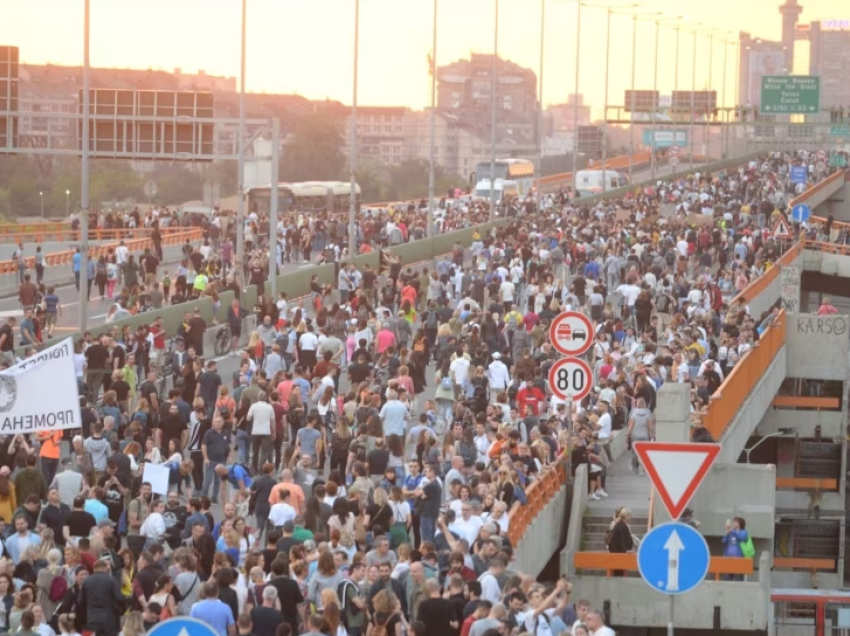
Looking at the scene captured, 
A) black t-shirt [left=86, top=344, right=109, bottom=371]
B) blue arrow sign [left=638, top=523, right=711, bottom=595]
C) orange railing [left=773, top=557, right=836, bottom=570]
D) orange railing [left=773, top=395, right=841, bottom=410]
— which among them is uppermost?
blue arrow sign [left=638, top=523, right=711, bottom=595]

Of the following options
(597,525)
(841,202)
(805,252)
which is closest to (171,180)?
(841,202)

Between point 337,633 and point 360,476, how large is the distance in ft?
18.1

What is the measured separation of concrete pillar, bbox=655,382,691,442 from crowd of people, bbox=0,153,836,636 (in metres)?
0.82

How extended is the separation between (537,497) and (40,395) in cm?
609

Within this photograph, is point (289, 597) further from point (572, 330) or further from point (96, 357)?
point (96, 357)

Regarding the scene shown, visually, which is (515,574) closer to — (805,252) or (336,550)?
(336,550)

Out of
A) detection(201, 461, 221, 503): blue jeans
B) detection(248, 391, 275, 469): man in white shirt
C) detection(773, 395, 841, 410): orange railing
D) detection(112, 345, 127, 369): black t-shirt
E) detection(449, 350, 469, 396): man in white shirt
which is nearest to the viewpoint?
detection(201, 461, 221, 503): blue jeans

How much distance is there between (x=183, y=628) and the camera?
873cm

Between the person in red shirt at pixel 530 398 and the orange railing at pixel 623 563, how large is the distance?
2.97 metres

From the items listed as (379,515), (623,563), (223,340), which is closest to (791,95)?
(223,340)

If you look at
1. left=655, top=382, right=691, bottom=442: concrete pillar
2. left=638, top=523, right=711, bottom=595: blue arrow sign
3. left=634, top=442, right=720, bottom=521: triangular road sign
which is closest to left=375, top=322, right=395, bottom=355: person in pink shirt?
left=655, top=382, right=691, bottom=442: concrete pillar

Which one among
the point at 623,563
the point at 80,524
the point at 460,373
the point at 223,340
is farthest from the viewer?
the point at 223,340

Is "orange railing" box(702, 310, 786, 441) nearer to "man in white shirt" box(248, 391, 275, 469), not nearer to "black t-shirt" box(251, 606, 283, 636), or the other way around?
"man in white shirt" box(248, 391, 275, 469)

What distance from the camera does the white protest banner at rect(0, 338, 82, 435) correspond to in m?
18.5
